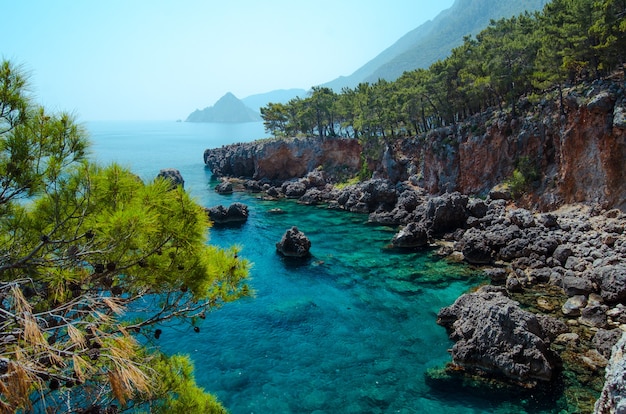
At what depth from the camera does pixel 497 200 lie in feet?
148

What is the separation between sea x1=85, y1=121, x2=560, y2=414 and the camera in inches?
774

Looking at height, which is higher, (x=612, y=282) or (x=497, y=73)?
(x=497, y=73)

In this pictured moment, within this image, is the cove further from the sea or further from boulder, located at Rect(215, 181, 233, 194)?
boulder, located at Rect(215, 181, 233, 194)

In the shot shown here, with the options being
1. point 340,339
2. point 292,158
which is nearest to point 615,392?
point 340,339

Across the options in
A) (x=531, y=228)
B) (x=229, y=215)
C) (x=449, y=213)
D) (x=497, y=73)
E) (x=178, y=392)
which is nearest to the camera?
(x=178, y=392)

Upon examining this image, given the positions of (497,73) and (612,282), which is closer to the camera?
(612,282)

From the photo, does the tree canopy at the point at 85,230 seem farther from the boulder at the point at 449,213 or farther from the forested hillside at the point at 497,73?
the forested hillside at the point at 497,73

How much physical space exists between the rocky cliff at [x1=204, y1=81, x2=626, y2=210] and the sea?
13.9 m

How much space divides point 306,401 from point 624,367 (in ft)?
47.4

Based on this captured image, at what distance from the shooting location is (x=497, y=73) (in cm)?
4644

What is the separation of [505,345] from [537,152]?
29.0 m

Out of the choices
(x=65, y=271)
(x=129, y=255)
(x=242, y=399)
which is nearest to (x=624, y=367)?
(x=129, y=255)

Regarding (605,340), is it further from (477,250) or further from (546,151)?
(546,151)

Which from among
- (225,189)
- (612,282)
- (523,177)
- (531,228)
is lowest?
(612,282)
